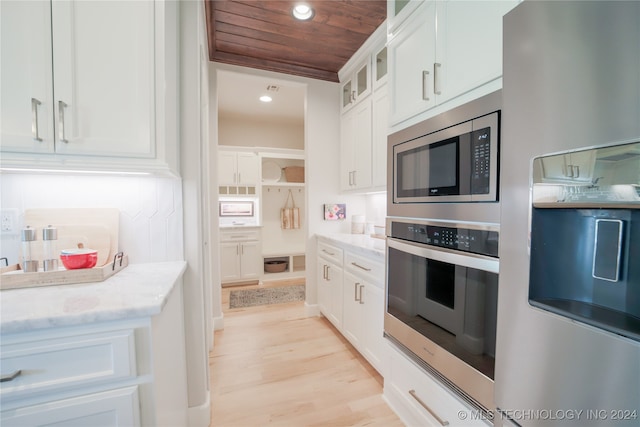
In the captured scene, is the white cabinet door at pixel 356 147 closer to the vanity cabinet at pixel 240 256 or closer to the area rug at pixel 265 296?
the area rug at pixel 265 296

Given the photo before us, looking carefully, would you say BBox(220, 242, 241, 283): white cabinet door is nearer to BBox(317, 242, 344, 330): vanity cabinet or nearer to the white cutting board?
BBox(317, 242, 344, 330): vanity cabinet

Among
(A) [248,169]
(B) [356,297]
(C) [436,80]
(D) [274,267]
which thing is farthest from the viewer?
(D) [274,267]

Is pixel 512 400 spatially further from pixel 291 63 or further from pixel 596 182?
pixel 291 63

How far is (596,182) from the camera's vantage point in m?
0.53

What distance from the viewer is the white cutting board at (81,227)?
1.18 m

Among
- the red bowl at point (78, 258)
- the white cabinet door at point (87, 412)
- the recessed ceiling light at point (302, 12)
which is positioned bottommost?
the white cabinet door at point (87, 412)

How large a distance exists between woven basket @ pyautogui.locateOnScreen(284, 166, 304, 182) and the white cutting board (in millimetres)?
3381

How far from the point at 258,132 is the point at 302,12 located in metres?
2.90

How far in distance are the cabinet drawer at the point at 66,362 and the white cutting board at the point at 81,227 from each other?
0.58 meters

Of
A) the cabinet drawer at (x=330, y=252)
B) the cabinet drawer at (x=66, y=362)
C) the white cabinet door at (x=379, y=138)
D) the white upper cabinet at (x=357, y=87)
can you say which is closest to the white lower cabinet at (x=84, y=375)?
the cabinet drawer at (x=66, y=362)

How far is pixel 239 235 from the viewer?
3.98 m

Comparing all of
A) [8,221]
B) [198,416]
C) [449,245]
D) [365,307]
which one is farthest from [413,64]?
[198,416]

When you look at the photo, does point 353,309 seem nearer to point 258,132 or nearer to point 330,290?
point 330,290

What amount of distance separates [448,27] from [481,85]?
1.23ft
